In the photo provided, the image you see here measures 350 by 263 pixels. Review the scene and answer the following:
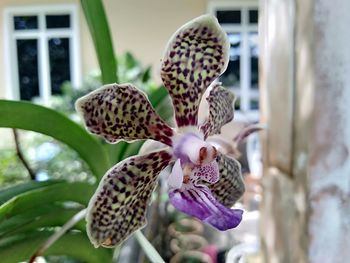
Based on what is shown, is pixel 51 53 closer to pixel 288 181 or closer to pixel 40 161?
pixel 40 161

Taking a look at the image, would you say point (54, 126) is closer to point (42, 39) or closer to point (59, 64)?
point (59, 64)

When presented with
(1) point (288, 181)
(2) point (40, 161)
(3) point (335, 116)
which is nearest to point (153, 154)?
(3) point (335, 116)

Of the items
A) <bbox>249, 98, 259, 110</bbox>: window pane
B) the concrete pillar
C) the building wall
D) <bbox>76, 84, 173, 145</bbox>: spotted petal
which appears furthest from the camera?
<bbox>249, 98, 259, 110</bbox>: window pane

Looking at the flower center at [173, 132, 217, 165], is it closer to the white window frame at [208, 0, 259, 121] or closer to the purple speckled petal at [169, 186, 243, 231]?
the purple speckled petal at [169, 186, 243, 231]

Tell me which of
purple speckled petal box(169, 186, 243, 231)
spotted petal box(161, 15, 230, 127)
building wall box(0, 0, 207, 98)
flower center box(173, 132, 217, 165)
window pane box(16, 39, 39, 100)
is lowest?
window pane box(16, 39, 39, 100)

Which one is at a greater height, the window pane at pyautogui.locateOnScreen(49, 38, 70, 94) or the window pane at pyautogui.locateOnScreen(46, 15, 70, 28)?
the window pane at pyautogui.locateOnScreen(46, 15, 70, 28)

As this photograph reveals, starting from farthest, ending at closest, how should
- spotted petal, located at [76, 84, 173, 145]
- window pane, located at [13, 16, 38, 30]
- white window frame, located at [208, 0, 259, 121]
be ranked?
window pane, located at [13, 16, 38, 30]
white window frame, located at [208, 0, 259, 121]
spotted petal, located at [76, 84, 173, 145]

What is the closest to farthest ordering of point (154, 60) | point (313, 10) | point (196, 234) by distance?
point (313, 10)
point (196, 234)
point (154, 60)

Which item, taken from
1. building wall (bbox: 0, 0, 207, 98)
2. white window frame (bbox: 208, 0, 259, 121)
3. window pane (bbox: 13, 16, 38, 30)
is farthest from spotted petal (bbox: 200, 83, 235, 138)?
window pane (bbox: 13, 16, 38, 30)
